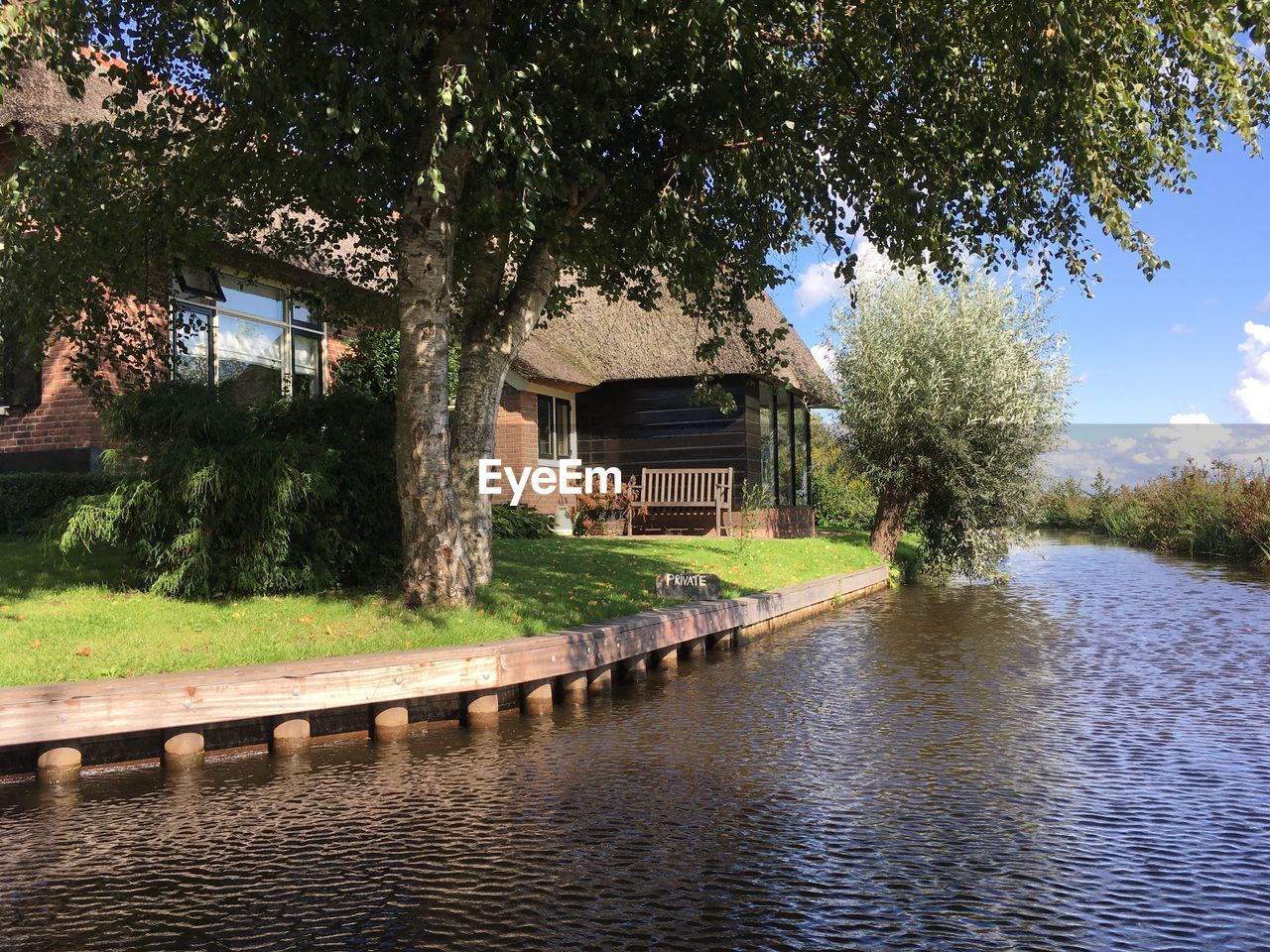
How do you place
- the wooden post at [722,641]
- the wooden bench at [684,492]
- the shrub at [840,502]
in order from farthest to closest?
the shrub at [840,502] < the wooden bench at [684,492] < the wooden post at [722,641]

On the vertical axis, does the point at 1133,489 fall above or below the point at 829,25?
below

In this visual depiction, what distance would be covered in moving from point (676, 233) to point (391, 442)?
368cm

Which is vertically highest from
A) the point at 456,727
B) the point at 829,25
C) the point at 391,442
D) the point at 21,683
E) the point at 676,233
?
the point at 829,25

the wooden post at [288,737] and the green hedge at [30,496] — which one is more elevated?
the green hedge at [30,496]

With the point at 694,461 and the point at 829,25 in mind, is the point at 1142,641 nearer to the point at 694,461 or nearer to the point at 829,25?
the point at 829,25

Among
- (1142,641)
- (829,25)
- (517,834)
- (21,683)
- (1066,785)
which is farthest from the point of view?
(1142,641)

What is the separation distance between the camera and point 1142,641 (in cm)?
1176

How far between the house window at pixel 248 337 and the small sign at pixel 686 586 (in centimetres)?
592

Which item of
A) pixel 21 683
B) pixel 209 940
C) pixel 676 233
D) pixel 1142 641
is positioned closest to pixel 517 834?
pixel 209 940

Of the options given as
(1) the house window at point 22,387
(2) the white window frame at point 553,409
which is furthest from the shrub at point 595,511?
(1) the house window at point 22,387

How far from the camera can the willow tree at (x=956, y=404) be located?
19.3 m

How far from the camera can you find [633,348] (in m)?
24.2

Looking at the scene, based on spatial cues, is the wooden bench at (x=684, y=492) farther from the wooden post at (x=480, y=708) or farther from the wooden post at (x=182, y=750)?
the wooden post at (x=182, y=750)

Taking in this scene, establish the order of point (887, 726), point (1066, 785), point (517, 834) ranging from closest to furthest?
point (517, 834)
point (1066, 785)
point (887, 726)
